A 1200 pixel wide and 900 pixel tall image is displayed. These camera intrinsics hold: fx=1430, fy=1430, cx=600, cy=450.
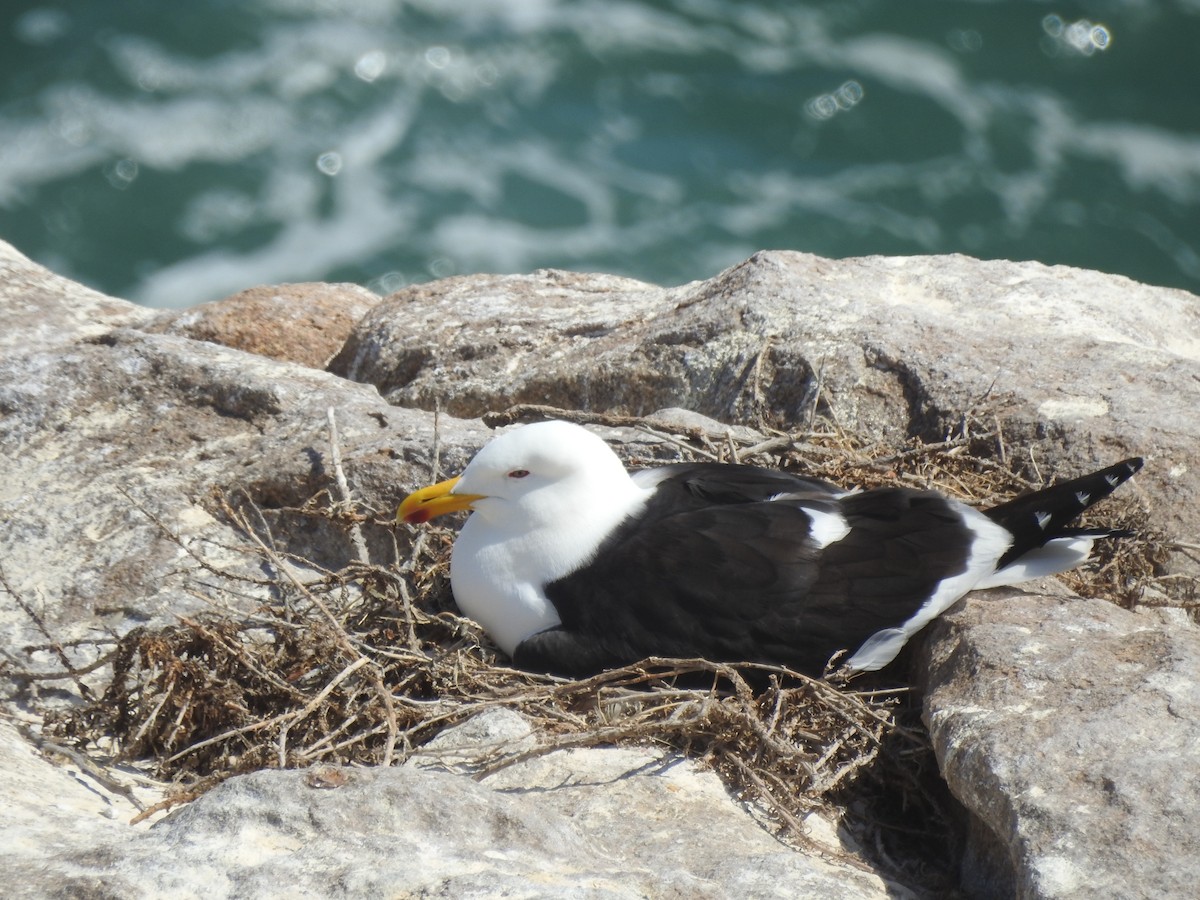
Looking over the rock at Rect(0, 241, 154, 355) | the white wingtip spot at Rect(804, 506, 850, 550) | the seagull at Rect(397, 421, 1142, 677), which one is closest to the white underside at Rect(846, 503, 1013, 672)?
the seagull at Rect(397, 421, 1142, 677)

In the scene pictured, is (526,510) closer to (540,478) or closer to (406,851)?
(540,478)

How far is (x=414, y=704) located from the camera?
3297mm

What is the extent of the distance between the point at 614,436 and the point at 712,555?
1.01 metres

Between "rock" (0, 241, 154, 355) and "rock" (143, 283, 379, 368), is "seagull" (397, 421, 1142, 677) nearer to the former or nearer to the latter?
"rock" (0, 241, 154, 355)

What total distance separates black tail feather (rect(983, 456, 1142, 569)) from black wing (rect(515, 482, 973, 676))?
0.13 m

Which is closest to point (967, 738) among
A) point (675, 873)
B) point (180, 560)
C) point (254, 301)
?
point (675, 873)

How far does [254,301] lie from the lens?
19.3ft

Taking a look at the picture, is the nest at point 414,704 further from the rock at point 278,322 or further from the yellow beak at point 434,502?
the rock at point 278,322

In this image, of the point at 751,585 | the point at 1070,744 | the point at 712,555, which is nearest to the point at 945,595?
the point at 751,585

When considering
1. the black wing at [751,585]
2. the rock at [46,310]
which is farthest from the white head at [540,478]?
the rock at [46,310]

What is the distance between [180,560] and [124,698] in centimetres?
73

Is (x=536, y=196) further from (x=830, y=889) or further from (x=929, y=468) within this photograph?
(x=830, y=889)

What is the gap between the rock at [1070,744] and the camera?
8.16 ft

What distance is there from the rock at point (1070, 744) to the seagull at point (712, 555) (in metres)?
0.18
